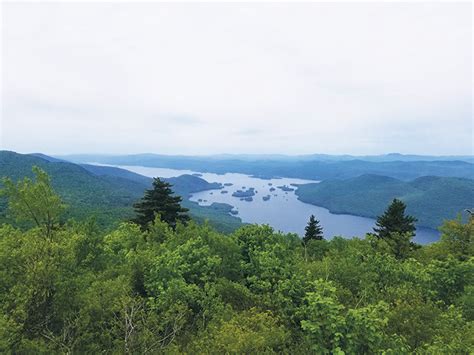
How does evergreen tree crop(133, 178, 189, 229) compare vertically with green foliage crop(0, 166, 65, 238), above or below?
below

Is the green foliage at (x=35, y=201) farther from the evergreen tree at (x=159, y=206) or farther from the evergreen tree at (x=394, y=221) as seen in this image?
the evergreen tree at (x=394, y=221)

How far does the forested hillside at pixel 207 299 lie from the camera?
14875 mm

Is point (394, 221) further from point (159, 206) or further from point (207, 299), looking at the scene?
point (207, 299)

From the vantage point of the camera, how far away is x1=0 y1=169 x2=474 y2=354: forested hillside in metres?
14.9

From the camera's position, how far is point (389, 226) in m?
52.9

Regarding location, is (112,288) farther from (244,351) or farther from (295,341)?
(295,341)

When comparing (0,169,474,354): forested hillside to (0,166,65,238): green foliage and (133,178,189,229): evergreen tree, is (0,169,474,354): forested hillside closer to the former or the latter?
(0,166,65,238): green foliage

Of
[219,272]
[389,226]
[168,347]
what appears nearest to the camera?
[168,347]

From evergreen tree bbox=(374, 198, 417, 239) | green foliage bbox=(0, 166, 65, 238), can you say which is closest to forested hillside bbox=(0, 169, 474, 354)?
green foliage bbox=(0, 166, 65, 238)

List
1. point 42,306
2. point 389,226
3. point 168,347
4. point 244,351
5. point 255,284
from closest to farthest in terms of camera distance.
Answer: point 244,351 < point 168,347 < point 42,306 < point 255,284 < point 389,226

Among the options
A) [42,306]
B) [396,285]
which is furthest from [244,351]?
[396,285]

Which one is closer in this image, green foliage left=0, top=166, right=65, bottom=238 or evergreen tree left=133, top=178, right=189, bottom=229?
green foliage left=0, top=166, right=65, bottom=238

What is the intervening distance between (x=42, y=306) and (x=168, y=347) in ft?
25.0

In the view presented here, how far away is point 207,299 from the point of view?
19750 millimetres
